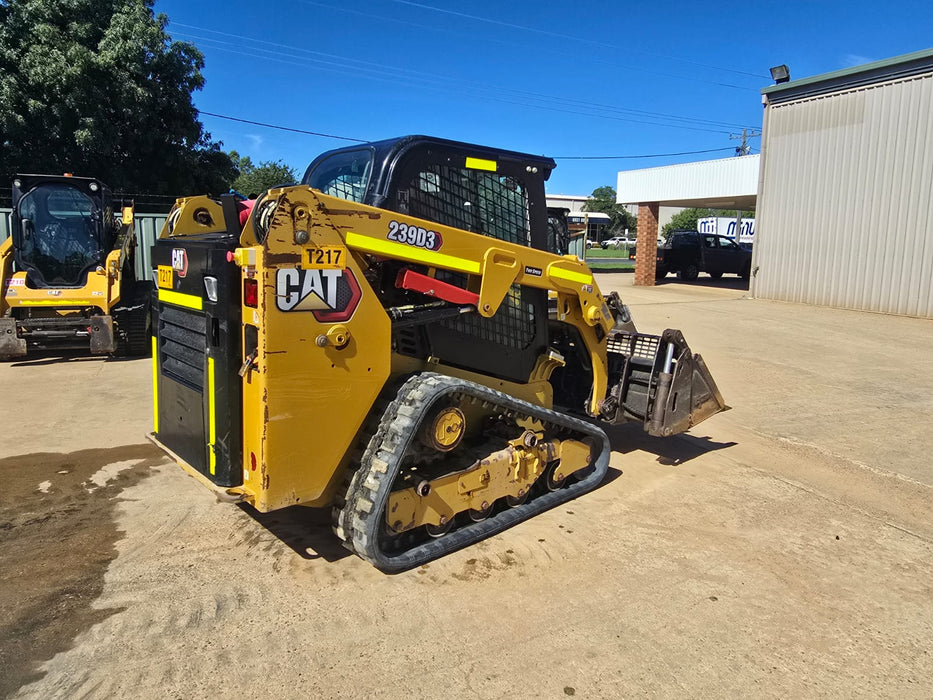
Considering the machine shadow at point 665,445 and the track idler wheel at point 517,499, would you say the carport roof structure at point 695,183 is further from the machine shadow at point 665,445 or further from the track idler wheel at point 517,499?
the track idler wheel at point 517,499

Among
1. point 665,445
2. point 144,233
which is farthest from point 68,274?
point 665,445

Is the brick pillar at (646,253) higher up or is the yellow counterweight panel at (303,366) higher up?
the brick pillar at (646,253)

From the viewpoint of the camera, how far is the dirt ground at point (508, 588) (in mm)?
2883

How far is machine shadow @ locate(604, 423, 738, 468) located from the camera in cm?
597

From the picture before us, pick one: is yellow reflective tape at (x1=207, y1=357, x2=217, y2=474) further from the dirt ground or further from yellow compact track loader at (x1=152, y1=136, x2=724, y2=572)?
the dirt ground

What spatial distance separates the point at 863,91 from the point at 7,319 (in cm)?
1792

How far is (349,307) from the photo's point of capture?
3.48 meters

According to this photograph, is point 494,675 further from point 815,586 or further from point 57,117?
point 57,117

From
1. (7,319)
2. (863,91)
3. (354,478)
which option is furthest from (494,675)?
(863,91)

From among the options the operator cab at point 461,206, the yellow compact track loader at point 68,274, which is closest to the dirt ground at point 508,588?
the operator cab at point 461,206

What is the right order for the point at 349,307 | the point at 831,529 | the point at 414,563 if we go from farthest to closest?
the point at 831,529, the point at 414,563, the point at 349,307

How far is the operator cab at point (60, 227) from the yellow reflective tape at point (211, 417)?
7715 millimetres

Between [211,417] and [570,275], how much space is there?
8.17 feet

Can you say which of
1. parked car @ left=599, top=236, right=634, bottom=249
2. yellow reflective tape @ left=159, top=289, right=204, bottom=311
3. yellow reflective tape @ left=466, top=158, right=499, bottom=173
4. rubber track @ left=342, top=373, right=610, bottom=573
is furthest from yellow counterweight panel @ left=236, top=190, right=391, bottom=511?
parked car @ left=599, top=236, right=634, bottom=249
